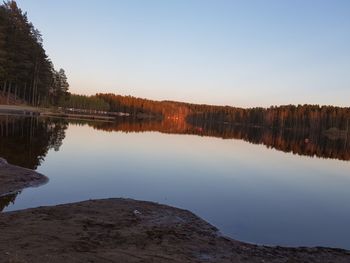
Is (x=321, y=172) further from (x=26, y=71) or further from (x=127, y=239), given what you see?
(x=26, y=71)

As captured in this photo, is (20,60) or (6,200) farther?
(20,60)

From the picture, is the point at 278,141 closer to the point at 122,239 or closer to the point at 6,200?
the point at 6,200

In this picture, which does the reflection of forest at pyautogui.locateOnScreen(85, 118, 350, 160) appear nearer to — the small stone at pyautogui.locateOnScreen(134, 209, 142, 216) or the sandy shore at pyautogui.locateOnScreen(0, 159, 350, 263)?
the sandy shore at pyautogui.locateOnScreen(0, 159, 350, 263)

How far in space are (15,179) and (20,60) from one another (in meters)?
71.4

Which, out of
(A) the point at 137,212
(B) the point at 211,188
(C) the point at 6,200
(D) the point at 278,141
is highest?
(A) the point at 137,212

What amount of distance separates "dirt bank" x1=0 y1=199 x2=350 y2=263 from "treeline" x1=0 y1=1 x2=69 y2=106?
63368 mm

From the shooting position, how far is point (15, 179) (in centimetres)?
1956

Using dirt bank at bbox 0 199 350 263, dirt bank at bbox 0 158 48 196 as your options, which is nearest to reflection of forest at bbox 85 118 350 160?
dirt bank at bbox 0 158 48 196

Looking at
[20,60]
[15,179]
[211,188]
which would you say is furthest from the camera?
[20,60]

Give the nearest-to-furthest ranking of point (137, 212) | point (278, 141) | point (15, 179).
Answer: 1. point (137, 212)
2. point (15, 179)
3. point (278, 141)

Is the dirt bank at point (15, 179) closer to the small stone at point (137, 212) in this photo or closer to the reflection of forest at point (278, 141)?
the small stone at point (137, 212)

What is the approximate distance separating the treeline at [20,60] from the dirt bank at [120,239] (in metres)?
63.4

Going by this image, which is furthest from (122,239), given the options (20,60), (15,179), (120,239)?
(20,60)

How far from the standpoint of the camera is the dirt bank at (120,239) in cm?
984
